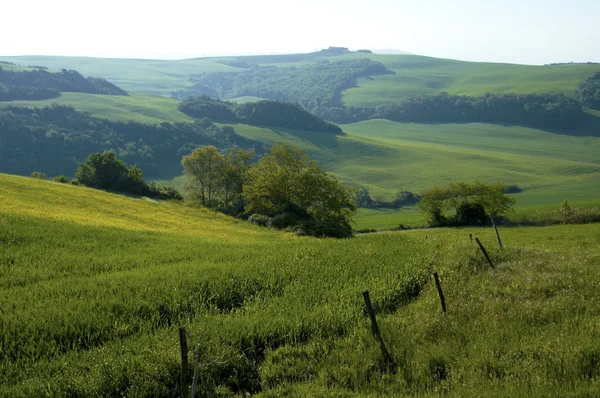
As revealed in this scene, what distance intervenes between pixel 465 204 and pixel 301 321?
60.4 m

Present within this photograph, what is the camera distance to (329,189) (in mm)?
65312

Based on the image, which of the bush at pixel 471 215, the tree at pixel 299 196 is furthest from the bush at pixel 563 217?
the tree at pixel 299 196

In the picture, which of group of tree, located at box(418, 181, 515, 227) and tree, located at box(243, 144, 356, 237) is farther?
group of tree, located at box(418, 181, 515, 227)

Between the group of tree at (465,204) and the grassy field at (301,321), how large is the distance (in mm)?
49192

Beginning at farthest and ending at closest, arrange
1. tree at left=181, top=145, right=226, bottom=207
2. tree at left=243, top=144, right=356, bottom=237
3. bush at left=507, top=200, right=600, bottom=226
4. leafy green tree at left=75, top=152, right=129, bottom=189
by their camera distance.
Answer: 1. tree at left=181, top=145, right=226, bottom=207
2. leafy green tree at left=75, top=152, right=129, bottom=189
3. tree at left=243, top=144, right=356, bottom=237
4. bush at left=507, top=200, right=600, bottom=226

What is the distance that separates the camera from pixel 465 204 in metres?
69.5

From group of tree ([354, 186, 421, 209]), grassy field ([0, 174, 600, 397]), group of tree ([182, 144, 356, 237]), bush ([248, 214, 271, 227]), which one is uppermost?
grassy field ([0, 174, 600, 397])

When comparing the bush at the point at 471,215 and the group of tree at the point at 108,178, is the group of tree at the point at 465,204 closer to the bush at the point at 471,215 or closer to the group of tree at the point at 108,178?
the bush at the point at 471,215

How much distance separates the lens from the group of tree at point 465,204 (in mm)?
69375

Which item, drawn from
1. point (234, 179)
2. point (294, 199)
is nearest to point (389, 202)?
point (234, 179)

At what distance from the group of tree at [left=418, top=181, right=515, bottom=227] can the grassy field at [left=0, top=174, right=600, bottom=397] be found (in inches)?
1937

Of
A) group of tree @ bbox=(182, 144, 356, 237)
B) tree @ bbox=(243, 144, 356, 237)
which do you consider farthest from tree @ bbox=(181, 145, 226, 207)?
tree @ bbox=(243, 144, 356, 237)

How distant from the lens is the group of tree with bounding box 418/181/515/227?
69375 millimetres

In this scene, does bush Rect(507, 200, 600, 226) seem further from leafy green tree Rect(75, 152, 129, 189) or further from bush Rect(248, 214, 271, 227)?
leafy green tree Rect(75, 152, 129, 189)
